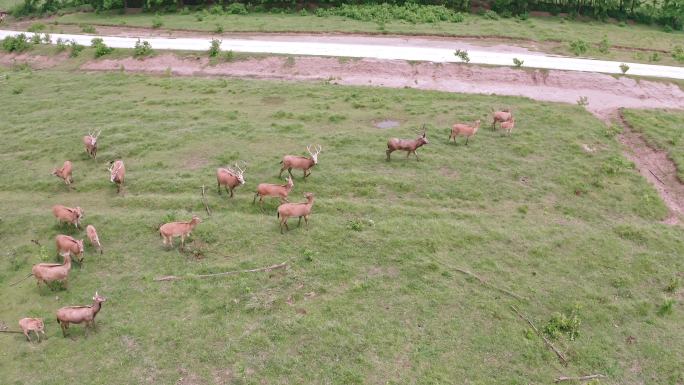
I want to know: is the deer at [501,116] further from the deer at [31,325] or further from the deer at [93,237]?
the deer at [31,325]

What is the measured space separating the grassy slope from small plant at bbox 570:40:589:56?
1.68 ft

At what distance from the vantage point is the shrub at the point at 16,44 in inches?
1678

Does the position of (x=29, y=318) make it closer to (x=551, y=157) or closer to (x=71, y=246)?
(x=71, y=246)

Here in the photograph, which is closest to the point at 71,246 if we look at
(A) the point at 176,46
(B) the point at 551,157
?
(B) the point at 551,157

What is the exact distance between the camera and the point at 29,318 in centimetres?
1576

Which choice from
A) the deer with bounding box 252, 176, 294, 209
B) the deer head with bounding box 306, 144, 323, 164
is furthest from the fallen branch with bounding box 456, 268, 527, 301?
the deer head with bounding box 306, 144, 323, 164

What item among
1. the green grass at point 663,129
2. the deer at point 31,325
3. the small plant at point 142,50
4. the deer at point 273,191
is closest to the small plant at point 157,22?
the small plant at point 142,50

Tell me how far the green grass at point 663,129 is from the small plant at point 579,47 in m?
11.0

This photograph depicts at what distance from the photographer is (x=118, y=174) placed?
22.8 meters

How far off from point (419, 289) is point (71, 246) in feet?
39.3

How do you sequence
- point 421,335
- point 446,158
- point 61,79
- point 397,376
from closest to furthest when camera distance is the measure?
point 397,376 < point 421,335 < point 446,158 < point 61,79

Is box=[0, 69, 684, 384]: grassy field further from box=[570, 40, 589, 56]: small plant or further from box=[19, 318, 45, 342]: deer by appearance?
box=[570, 40, 589, 56]: small plant

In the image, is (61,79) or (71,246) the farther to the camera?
(61,79)

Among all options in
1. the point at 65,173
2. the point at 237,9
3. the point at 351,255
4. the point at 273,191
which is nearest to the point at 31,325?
the point at 273,191
